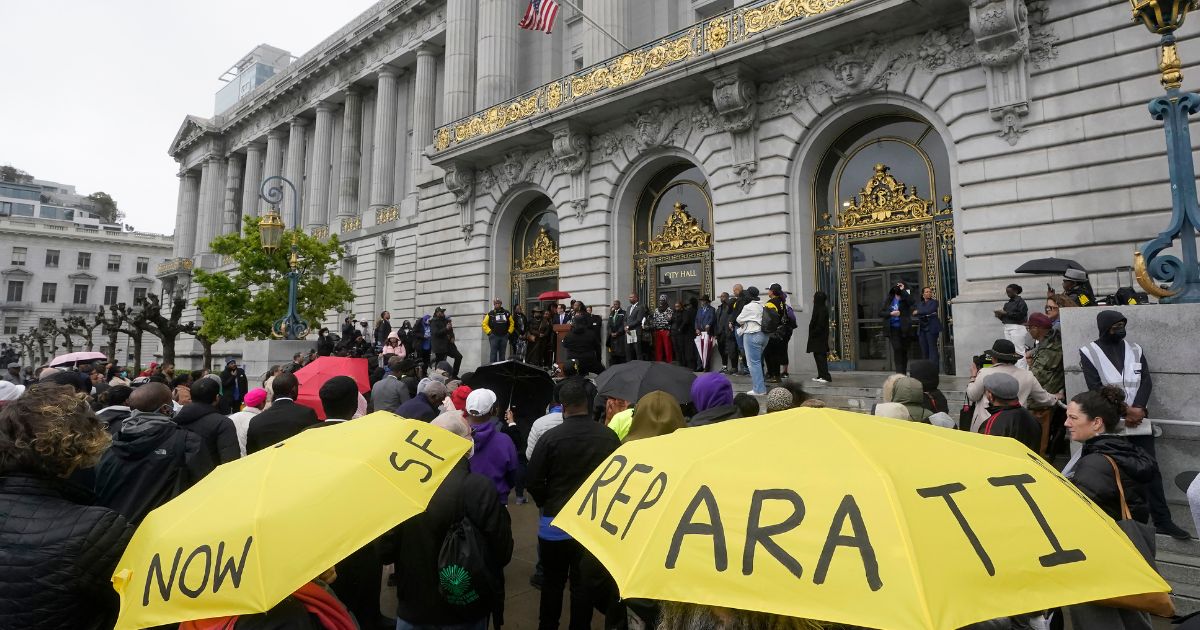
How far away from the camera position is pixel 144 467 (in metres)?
3.75

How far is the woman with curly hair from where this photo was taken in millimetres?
2227

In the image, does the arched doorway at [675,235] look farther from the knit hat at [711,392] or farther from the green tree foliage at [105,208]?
the green tree foliage at [105,208]

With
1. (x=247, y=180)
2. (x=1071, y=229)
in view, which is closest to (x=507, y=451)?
(x=1071, y=229)

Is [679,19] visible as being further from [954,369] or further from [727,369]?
[954,369]

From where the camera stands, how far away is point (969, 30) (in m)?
13.0

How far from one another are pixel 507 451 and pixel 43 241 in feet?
314

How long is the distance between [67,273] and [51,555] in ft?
317

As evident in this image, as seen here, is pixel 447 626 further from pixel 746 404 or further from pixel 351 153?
pixel 351 153

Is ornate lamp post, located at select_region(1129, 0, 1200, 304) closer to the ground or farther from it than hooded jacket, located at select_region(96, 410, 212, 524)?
farther from it

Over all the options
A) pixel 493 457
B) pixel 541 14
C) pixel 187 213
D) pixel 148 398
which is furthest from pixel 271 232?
pixel 187 213

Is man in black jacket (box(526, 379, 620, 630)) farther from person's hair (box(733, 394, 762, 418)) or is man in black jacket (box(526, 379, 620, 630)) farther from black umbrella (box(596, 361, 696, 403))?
black umbrella (box(596, 361, 696, 403))

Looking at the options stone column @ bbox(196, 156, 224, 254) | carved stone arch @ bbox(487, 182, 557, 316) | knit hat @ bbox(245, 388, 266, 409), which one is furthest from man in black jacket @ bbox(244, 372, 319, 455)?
stone column @ bbox(196, 156, 224, 254)

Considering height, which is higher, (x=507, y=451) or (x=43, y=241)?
(x=43, y=241)

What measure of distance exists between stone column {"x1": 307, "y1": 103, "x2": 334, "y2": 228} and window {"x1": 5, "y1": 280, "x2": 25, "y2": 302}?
185ft
